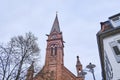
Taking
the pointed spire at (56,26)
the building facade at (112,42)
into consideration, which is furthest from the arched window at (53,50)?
the building facade at (112,42)

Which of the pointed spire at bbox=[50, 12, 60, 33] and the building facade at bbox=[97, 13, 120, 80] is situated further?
the pointed spire at bbox=[50, 12, 60, 33]

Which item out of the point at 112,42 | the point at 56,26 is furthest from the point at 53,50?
the point at 112,42

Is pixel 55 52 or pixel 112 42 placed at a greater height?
pixel 55 52

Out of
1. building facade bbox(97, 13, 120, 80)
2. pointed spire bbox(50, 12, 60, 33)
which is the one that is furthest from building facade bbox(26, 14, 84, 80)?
building facade bbox(97, 13, 120, 80)

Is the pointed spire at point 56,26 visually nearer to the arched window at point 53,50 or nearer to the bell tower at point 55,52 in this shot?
the bell tower at point 55,52

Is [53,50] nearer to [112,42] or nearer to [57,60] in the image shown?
[57,60]

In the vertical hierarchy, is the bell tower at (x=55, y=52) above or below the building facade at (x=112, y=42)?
above

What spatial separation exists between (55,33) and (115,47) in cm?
2931

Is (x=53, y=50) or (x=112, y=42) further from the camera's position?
(x=53, y=50)

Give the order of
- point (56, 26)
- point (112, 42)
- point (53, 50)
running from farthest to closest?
point (56, 26) < point (53, 50) < point (112, 42)

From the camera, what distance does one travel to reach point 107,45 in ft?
67.1

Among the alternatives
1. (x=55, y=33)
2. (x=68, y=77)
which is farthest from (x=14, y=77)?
(x=55, y=33)

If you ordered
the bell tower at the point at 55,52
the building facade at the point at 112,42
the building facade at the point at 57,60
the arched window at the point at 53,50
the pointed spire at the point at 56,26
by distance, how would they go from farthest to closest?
the pointed spire at the point at 56,26
the arched window at the point at 53,50
the bell tower at the point at 55,52
the building facade at the point at 57,60
the building facade at the point at 112,42

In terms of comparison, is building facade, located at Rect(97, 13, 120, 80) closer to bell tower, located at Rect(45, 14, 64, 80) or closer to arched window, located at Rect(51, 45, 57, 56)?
bell tower, located at Rect(45, 14, 64, 80)
